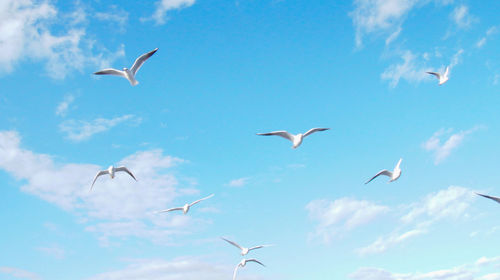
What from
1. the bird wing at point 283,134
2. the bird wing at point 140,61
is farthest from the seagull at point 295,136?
the bird wing at point 140,61

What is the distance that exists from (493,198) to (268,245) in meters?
37.0

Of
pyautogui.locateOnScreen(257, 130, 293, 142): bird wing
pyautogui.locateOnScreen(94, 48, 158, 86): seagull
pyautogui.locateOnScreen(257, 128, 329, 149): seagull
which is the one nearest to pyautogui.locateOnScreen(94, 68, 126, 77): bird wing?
pyautogui.locateOnScreen(94, 48, 158, 86): seagull

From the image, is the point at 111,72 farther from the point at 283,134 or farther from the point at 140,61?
the point at 283,134

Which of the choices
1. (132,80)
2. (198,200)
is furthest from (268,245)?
(132,80)

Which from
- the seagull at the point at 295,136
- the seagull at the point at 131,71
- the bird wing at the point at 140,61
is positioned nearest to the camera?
the seagull at the point at 295,136

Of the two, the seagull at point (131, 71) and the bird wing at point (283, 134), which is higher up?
the seagull at point (131, 71)

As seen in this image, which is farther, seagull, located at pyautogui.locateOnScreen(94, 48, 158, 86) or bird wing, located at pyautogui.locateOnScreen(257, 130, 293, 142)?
seagull, located at pyautogui.locateOnScreen(94, 48, 158, 86)

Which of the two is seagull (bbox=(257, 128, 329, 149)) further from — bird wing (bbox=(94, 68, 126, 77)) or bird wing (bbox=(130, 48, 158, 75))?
bird wing (bbox=(94, 68, 126, 77))

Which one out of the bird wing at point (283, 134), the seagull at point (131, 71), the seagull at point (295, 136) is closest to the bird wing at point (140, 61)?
the seagull at point (131, 71)

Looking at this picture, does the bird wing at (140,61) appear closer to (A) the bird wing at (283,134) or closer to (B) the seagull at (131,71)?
(B) the seagull at (131,71)

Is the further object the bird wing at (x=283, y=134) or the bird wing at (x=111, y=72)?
the bird wing at (x=111, y=72)

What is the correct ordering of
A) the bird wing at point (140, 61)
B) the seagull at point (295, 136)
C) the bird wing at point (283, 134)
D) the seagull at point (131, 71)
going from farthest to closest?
the seagull at point (131, 71), the bird wing at point (140, 61), the seagull at point (295, 136), the bird wing at point (283, 134)

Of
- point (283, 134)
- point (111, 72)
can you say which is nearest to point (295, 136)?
point (283, 134)

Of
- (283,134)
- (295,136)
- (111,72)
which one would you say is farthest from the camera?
(111,72)
